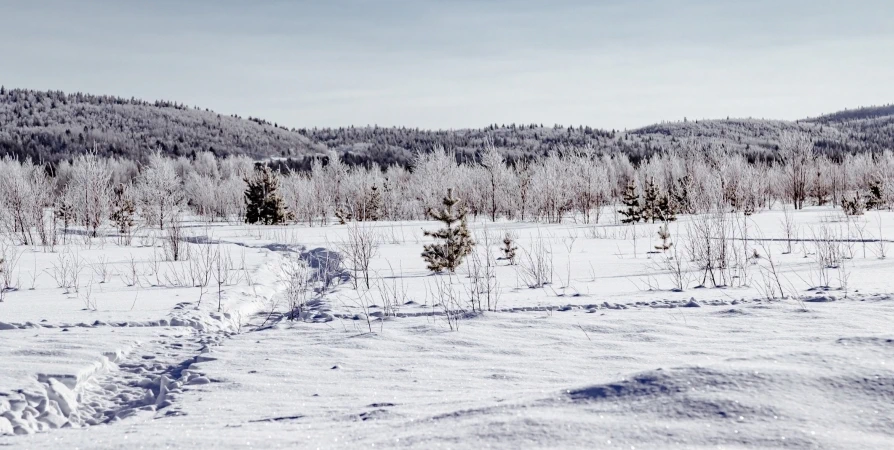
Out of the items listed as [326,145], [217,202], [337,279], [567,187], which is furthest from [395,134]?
[337,279]

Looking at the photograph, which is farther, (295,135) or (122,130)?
(295,135)


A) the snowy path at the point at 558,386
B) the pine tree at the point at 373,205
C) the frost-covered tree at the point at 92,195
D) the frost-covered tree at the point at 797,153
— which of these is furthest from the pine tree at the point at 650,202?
the frost-covered tree at the point at 92,195

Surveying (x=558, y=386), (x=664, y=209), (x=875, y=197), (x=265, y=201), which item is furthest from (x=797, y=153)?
(x=558, y=386)

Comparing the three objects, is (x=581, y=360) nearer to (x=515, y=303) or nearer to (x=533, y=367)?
(x=533, y=367)

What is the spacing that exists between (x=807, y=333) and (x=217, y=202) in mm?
45998

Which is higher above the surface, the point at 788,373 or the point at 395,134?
the point at 395,134

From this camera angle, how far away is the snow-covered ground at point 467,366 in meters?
3.28

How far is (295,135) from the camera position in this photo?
125 meters

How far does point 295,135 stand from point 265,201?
95.9 meters

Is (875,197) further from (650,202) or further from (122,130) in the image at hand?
(122,130)

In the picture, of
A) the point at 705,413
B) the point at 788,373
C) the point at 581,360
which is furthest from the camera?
the point at 581,360

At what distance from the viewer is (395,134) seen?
138m

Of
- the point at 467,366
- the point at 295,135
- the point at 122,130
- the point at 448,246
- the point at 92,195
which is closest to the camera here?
the point at 467,366

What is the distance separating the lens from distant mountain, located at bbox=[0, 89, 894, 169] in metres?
95.1
